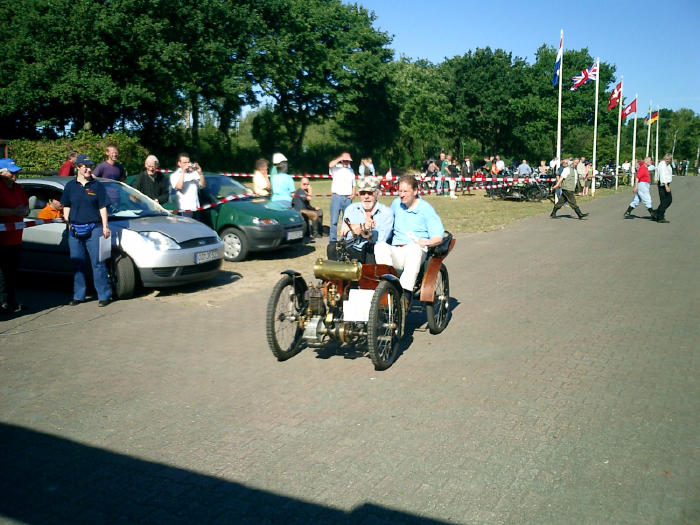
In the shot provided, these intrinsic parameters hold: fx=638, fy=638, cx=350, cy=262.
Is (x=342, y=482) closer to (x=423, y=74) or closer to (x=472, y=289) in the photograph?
(x=472, y=289)

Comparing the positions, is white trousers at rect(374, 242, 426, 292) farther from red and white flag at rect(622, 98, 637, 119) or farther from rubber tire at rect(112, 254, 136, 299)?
red and white flag at rect(622, 98, 637, 119)

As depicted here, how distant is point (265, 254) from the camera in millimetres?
13133

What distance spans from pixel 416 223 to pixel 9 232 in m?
5.10

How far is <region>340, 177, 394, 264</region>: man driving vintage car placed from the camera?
6.79 metres

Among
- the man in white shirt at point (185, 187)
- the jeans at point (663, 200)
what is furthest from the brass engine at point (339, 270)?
the jeans at point (663, 200)

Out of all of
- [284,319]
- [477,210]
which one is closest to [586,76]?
[477,210]

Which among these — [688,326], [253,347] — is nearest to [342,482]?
[253,347]

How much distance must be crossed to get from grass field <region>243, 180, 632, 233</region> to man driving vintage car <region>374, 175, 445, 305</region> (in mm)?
10373

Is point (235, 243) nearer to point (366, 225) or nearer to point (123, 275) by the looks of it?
point (123, 275)

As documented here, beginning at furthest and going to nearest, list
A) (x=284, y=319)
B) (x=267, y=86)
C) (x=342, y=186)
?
1. (x=267, y=86)
2. (x=342, y=186)
3. (x=284, y=319)

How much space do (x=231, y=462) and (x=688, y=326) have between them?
19.6 ft

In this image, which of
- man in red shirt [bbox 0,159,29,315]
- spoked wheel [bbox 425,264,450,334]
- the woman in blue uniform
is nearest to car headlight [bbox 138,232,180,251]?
the woman in blue uniform

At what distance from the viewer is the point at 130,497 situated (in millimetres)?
3748

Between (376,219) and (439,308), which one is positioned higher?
(376,219)
